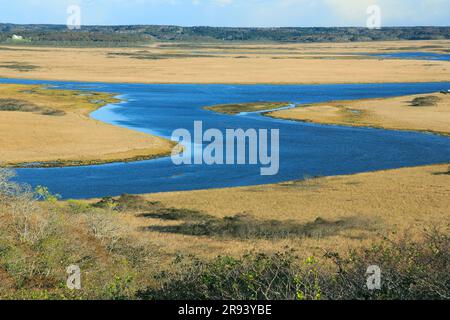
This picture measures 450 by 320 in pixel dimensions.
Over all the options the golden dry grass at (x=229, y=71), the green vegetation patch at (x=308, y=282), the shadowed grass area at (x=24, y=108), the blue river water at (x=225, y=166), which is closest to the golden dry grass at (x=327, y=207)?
the blue river water at (x=225, y=166)

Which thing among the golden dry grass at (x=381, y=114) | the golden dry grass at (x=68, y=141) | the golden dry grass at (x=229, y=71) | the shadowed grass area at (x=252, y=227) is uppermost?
the golden dry grass at (x=229, y=71)

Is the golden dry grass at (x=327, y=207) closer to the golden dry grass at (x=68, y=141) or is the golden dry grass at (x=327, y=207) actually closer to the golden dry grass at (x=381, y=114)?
the golden dry grass at (x=68, y=141)

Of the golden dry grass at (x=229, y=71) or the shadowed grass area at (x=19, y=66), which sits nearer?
the golden dry grass at (x=229, y=71)

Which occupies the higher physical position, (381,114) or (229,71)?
(229,71)

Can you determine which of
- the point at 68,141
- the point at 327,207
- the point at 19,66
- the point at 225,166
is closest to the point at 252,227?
the point at 327,207

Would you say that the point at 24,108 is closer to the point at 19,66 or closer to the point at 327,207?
the point at 327,207
